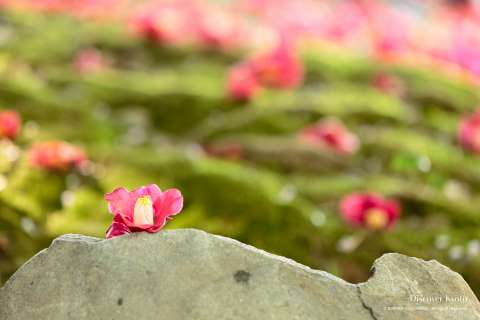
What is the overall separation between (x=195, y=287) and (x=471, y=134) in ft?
13.7

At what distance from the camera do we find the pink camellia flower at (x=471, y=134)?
225 inches

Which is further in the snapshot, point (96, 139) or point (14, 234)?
point (96, 139)

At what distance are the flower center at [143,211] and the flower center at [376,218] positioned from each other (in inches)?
77.9

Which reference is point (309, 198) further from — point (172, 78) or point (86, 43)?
point (86, 43)

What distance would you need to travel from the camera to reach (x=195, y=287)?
207 centimetres

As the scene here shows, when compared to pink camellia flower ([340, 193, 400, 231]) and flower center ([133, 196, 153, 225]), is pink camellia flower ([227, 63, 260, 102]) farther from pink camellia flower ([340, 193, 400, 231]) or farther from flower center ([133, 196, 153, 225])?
flower center ([133, 196, 153, 225])

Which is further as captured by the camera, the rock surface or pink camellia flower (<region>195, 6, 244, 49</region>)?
pink camellia flower (<region>195, 6, 244, 49</region>)

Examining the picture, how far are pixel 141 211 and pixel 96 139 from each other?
3.51 m

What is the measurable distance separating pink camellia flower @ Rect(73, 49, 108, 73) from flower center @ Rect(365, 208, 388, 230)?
13.0 ft

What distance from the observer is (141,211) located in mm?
2234

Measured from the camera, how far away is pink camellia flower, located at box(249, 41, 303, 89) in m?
6.70

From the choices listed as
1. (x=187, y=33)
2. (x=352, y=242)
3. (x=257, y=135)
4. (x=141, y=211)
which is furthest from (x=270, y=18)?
(x=141, y=211)

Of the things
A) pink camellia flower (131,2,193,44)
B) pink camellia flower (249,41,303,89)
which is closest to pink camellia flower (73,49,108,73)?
pink camellia flower (131,2,193,44)

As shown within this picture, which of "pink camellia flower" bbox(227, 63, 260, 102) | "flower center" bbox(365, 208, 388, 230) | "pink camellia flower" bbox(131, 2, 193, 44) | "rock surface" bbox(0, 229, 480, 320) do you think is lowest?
"pink camellia flower" bbox(131, 2, 193, 44)
